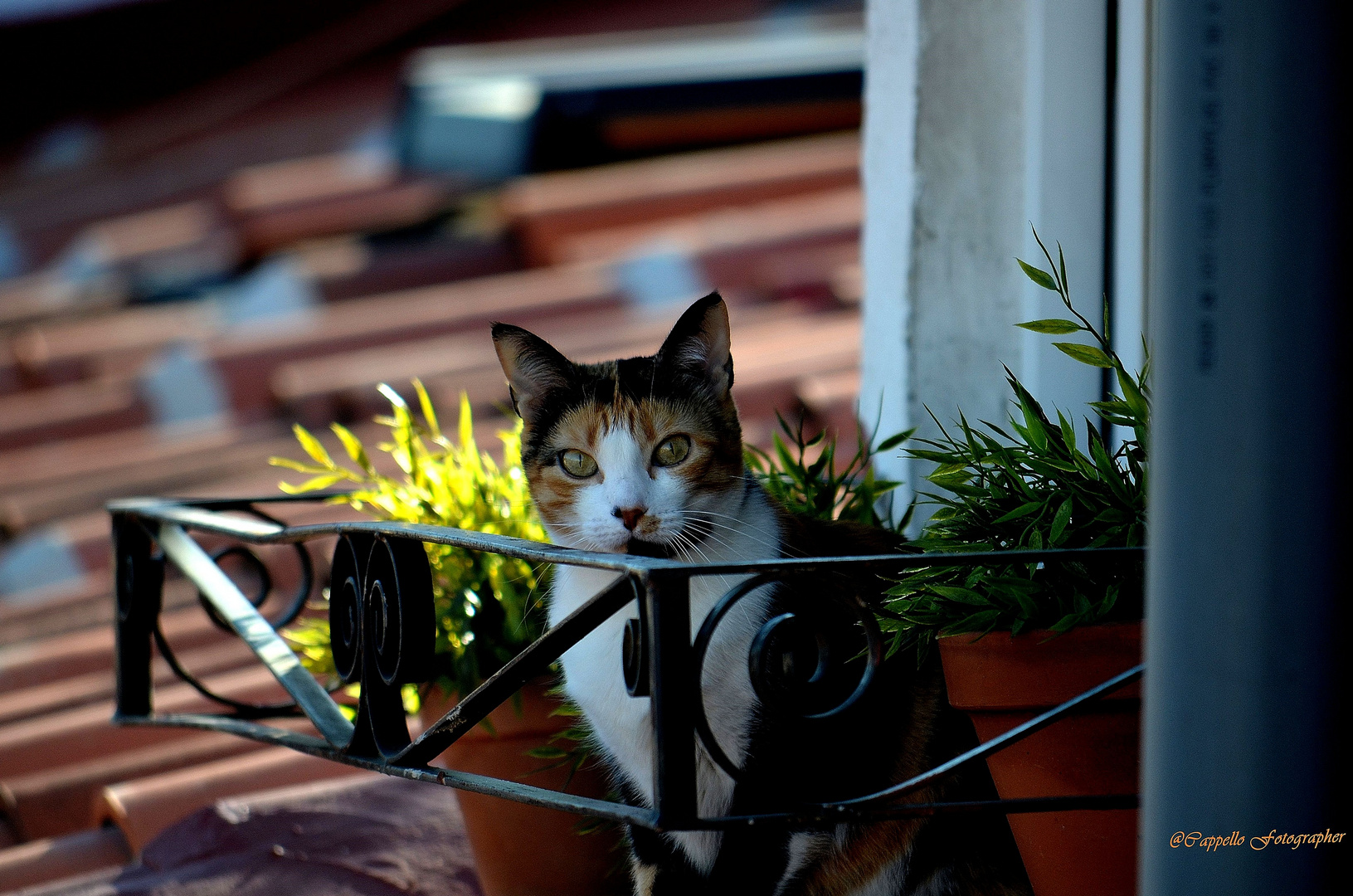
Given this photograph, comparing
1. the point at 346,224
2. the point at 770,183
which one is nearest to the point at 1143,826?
the point at 770,183

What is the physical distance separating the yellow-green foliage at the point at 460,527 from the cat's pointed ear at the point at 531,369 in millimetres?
164

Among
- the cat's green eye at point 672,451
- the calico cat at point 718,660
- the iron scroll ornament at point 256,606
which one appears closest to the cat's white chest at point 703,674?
the calico cat at point 718,660

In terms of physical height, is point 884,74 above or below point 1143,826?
above

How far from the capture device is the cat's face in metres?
1.47

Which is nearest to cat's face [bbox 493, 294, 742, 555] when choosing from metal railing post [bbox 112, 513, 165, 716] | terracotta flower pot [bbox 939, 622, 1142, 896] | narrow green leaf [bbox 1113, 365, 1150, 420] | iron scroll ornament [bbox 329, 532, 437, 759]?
iron scroll ornament [bbox 329, 532, 437, 759]

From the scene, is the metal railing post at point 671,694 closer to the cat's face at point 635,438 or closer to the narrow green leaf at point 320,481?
the cat's face at point 635,438

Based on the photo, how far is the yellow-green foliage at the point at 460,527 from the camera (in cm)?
169

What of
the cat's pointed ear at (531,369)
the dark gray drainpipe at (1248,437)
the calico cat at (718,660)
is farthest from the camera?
the cat's pointed ear at (531,369)

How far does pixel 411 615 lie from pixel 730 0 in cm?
559

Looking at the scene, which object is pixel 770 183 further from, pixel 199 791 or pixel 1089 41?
pixel 199 791

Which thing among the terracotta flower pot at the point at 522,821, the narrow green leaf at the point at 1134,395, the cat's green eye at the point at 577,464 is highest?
the narrow green leaf at the point at 1134,395

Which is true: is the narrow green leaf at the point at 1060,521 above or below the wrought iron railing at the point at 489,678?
above

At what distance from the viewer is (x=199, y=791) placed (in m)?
2.14

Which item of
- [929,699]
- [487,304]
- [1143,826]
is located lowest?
[929,699]
